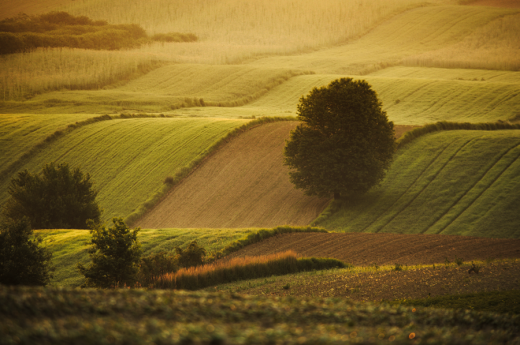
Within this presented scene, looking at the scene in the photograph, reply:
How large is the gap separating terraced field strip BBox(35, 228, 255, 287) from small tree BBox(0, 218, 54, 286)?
615cm

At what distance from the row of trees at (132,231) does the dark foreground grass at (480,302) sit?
35.7 ft

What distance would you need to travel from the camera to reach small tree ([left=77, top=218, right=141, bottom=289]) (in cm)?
1820

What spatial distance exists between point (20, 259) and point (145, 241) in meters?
11.2

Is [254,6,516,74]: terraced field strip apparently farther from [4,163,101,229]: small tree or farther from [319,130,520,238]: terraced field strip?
[4,163,101,229]: small tree

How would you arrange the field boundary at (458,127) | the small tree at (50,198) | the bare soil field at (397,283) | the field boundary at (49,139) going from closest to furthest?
the bare soil field at (397,283), the small tree at (50,198), the field boundary at (458,127), the field boundary at (49,139)

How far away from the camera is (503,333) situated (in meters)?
8.88

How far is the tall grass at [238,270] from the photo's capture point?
20172 mm

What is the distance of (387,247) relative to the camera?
2725cm

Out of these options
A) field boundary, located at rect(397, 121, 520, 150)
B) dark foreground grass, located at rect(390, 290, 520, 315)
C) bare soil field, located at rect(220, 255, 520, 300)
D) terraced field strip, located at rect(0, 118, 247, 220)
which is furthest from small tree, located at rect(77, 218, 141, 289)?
field boundary, located at rect(397, 121, 520, 150)

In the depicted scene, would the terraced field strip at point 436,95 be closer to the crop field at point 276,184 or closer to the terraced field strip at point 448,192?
the crop field at point 276,184

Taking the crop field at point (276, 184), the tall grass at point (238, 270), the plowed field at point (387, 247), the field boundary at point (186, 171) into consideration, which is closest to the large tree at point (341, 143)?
the crop field at point (276, 184)

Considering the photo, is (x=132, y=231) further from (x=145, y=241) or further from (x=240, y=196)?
(x=240, y=196)

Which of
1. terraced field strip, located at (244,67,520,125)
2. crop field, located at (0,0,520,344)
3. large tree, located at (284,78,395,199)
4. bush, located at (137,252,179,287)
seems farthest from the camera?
terraced field strip, located at (244,67,520,125)

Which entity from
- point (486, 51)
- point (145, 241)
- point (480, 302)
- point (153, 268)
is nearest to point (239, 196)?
point (145, 241)
